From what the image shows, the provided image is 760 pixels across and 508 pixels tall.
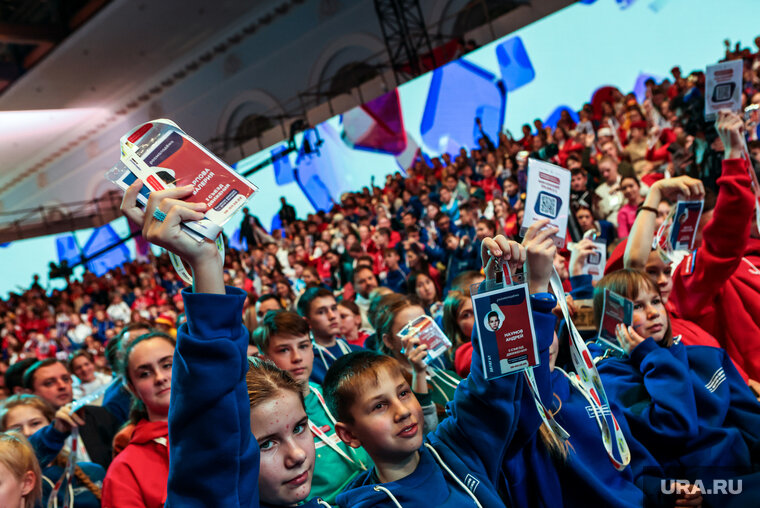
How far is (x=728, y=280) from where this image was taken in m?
2.53

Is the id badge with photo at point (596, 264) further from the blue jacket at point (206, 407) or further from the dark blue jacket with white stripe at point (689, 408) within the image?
the blue jacket at point (206, 407)

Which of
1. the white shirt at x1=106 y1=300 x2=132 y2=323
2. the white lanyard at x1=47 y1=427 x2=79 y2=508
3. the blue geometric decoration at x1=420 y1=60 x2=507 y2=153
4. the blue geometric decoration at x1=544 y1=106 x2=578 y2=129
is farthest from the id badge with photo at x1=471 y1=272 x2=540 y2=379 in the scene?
the white shirt at x1=106 y1=300 x2=132 y2=323

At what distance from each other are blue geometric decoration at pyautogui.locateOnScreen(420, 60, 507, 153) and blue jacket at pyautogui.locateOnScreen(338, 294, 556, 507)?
9.62 meters

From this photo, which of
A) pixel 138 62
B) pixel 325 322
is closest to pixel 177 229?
pixel 325 322

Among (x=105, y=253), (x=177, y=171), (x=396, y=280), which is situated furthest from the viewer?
(x=105, y=253)

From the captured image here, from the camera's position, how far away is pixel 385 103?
1267 centimetres

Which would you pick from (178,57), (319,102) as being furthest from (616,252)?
(178,57)

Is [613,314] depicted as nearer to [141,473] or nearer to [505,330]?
[505,330]

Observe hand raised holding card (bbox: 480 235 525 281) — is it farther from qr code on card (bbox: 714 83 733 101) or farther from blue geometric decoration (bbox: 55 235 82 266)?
blue geometric decoration (bbox: 55 235 82 266)

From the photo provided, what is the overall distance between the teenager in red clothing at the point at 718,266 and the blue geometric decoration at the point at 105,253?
61.0 ft

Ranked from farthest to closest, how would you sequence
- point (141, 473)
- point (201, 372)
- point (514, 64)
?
1. point (514, 64)
2. point (141, 473)
3. point (201, 372)

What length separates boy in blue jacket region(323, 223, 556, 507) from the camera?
155cm

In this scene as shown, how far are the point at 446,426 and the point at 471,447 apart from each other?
0.10m

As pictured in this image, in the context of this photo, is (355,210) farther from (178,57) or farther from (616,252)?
(178,57)
